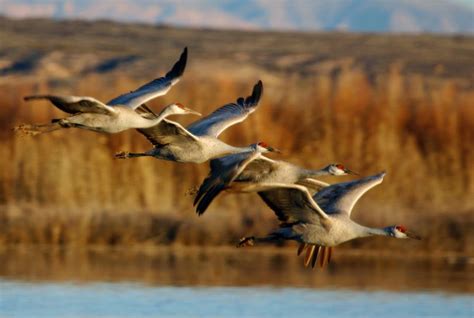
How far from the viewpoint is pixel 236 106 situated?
14.3m

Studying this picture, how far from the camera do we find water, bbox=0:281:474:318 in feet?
51.4

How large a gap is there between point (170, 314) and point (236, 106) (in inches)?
97.0

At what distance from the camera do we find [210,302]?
1644cm

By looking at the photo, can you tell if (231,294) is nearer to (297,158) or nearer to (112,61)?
(297,158)

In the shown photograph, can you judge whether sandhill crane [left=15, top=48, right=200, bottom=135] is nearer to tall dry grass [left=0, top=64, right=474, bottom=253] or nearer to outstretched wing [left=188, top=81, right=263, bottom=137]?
outstretched wing [left=188, top=81, right=263, bottom=137]

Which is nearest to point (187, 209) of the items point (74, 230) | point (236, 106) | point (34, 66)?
point (74, 230)

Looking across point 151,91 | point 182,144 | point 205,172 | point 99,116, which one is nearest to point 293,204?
point 182,144

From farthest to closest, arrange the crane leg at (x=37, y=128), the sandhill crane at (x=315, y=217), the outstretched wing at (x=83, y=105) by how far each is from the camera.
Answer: the crane leg at (x=37, y=128)
the sandhill crane at (x=315, y=217)
the outstretched wing at (x=83, y=105)

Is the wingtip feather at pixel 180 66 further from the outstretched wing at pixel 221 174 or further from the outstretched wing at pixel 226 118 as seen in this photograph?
the outstretched wing at pixel 221 174

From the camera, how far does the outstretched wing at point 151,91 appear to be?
41.8 ft

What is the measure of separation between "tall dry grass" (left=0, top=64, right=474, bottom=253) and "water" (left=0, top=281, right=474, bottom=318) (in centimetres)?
128

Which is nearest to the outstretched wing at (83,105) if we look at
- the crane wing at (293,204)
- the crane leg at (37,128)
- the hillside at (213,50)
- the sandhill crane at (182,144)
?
the crane leg at (37,128)

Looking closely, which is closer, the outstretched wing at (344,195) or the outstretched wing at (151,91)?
the outstretched wing at (344,195)

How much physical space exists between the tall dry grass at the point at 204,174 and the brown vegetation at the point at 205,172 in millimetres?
12
